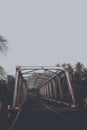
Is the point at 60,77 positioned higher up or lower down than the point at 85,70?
lower down

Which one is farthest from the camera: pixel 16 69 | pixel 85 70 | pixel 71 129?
pixel 85 70

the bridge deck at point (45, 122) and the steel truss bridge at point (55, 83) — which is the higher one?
the steel truss bridge at point (55, 83)

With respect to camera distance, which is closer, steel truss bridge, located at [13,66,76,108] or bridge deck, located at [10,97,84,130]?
bridge deck, located at [10,97,84,130]

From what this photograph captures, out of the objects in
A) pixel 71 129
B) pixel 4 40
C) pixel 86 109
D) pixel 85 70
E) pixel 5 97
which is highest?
pixel 85 70

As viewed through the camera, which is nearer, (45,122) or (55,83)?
(45,122)

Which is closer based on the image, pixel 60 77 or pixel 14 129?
pixel 14 129

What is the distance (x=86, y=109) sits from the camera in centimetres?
3062

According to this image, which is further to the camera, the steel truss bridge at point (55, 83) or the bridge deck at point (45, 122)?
the steel truss bridge at point (55, 83)

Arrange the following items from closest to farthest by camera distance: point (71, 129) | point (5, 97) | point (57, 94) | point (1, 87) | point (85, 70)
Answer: point (71, 129) < point (5, 97) < point (1, 87) < point (57, 94) < point (85, 70)

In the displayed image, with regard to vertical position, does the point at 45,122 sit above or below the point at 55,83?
below

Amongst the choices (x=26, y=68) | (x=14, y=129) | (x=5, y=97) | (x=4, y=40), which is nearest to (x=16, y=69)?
(x=26, y=68)

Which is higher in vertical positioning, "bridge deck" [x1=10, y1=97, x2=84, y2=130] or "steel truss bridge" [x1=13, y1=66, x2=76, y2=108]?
"steel truss bridge" [x1=13, y1=66, x2=76, y2=108]

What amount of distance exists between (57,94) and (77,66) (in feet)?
213

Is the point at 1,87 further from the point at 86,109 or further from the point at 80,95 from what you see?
the point at 86,109
